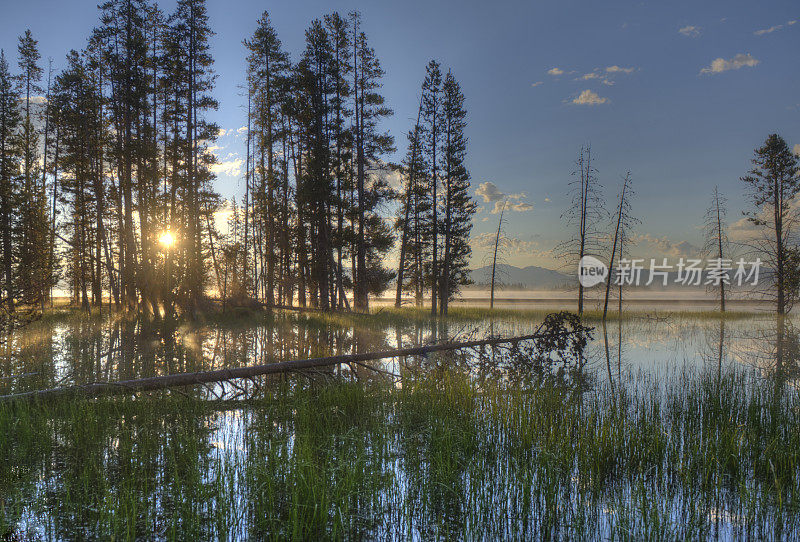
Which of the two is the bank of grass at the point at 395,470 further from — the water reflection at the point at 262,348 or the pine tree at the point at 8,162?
the pine tree at the point at 8,162

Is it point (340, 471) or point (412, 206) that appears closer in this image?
point (340, 471)

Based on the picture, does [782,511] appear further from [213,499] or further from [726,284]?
[726,284]

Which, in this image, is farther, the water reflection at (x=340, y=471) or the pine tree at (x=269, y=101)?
the pine tree at (x=269, y=101)

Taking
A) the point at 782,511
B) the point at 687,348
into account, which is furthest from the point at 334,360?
the point at 687,348

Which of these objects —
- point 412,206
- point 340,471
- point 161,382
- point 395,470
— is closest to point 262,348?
point 161,382

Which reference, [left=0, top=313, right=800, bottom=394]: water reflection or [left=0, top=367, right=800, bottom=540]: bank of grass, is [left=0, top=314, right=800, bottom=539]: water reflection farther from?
[left=0, top=313, right=800, bottom=394]: water reflection

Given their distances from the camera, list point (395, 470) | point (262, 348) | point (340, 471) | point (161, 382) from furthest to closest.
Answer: point (262, 348) < point (161, 382) < point (395, 470) < point (340, 471)

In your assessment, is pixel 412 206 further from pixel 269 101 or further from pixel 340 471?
pixel 340 471

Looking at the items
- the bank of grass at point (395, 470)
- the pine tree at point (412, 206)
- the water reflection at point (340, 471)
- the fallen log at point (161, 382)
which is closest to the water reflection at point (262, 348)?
the fallen log at point (161, 382)

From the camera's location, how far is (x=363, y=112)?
25.5m

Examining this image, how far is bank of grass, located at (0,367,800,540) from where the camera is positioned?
335cm

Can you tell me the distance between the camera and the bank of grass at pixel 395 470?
3.35 metres

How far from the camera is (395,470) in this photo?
4.36 meters

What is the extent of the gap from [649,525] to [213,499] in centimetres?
389
